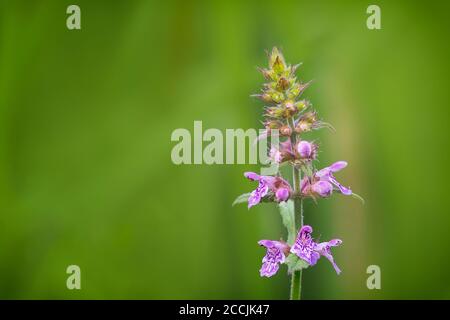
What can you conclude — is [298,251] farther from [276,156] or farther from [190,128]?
[190,128]

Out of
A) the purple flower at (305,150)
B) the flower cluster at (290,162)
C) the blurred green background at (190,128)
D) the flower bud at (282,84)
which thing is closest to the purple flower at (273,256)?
the flower cluster at (290,162)

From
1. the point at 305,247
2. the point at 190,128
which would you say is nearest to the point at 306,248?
the point at 305,247

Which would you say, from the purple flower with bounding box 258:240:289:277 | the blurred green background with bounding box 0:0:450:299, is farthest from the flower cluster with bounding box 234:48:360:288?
the blurred green background with bounding box 0:0:450:299

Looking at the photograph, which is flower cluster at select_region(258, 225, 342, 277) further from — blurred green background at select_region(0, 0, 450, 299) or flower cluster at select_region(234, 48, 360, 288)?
blurred green background at select_region(0, 0, 450, 299)

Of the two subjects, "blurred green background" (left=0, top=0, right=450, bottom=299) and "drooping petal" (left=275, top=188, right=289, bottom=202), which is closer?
"drooping petal" (left=275, top=188, right=289, bottom=202)

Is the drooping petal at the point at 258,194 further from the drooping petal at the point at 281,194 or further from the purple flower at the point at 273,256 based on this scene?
the purple flower at the point at 273,256
